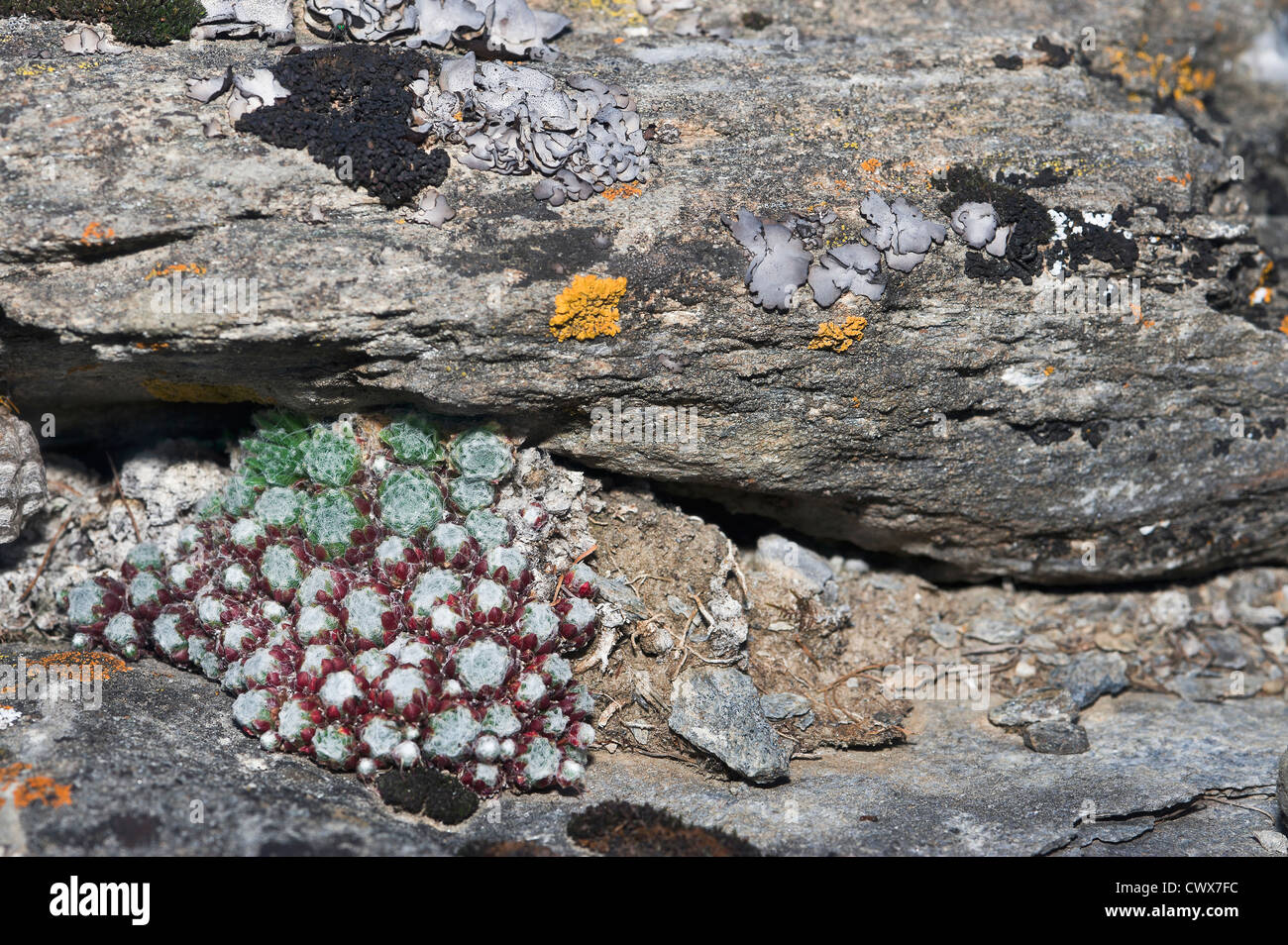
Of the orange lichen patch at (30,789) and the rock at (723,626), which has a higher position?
the rock at (723,626)

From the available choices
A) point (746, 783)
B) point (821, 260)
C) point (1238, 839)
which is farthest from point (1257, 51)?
point (746, 783)

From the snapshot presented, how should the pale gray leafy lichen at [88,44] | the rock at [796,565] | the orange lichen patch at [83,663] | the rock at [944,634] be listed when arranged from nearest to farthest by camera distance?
the orange lichen patch at [83,663] < the pale gray leafy lichen at [88,44] < the rock at [796,565] < the rock at [944,634]

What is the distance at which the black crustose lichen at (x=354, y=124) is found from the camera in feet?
17.9

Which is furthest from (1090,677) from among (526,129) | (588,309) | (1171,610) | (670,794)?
(526,129)

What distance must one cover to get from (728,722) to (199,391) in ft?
12.3

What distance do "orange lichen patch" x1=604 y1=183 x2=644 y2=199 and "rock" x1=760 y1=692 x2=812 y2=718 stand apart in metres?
3.11

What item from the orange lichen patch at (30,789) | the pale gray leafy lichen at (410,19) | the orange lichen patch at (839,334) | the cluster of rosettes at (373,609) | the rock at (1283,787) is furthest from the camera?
the pale gray leafy lichen at (410,19)

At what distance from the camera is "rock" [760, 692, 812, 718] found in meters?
6.08

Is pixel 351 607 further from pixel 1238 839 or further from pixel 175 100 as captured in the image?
pixel 1238 839

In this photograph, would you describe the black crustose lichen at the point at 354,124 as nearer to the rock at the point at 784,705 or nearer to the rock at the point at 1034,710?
the rock at the point at 784,705

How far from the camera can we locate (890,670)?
22.4 ft

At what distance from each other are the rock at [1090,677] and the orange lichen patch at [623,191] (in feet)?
14.3

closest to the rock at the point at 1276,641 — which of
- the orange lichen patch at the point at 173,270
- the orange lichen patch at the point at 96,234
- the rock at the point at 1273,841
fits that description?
the rock at the point at 1273,841
